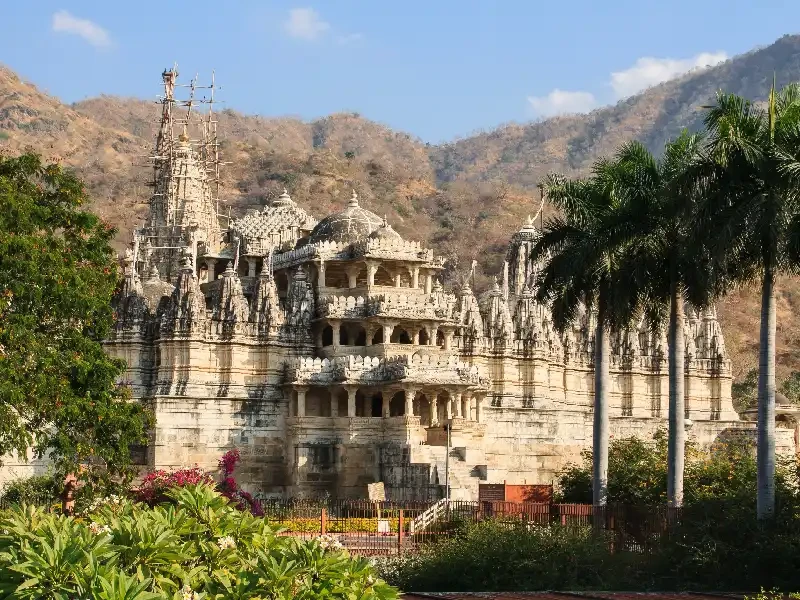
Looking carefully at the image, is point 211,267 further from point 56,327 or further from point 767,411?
point 767,411

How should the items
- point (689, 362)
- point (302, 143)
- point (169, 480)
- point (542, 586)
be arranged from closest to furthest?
point (542, 586), point (169, 480), point (689, 362), point (302, 143)

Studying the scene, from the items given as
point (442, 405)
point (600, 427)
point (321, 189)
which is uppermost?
point (321, 189)

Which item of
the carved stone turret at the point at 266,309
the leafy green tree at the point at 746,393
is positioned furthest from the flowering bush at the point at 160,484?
the leafy green tree at the point at 746,393

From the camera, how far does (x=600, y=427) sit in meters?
39.5

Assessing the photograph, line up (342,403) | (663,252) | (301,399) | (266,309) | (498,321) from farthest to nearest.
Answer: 1. (498,321)
2. (266,309)
3. (342,403)
4. (301,399)
5. (663,252)

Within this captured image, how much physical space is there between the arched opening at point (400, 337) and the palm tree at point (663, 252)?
20232 millimetres

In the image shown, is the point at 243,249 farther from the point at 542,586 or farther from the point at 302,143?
the point at 302,143

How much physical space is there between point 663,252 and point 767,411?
6844 mm

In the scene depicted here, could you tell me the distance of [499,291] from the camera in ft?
210

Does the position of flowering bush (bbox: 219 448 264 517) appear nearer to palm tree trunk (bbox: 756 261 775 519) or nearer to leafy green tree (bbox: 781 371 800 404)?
palm tree trunk (bbox: 756 261 775 519)

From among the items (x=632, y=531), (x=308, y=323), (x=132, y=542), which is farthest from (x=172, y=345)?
(x=132, y=542)

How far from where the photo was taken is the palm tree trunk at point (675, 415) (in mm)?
36031

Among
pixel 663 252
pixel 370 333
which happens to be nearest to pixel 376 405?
pixel 370 333

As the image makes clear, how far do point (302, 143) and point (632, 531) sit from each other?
155 meters
